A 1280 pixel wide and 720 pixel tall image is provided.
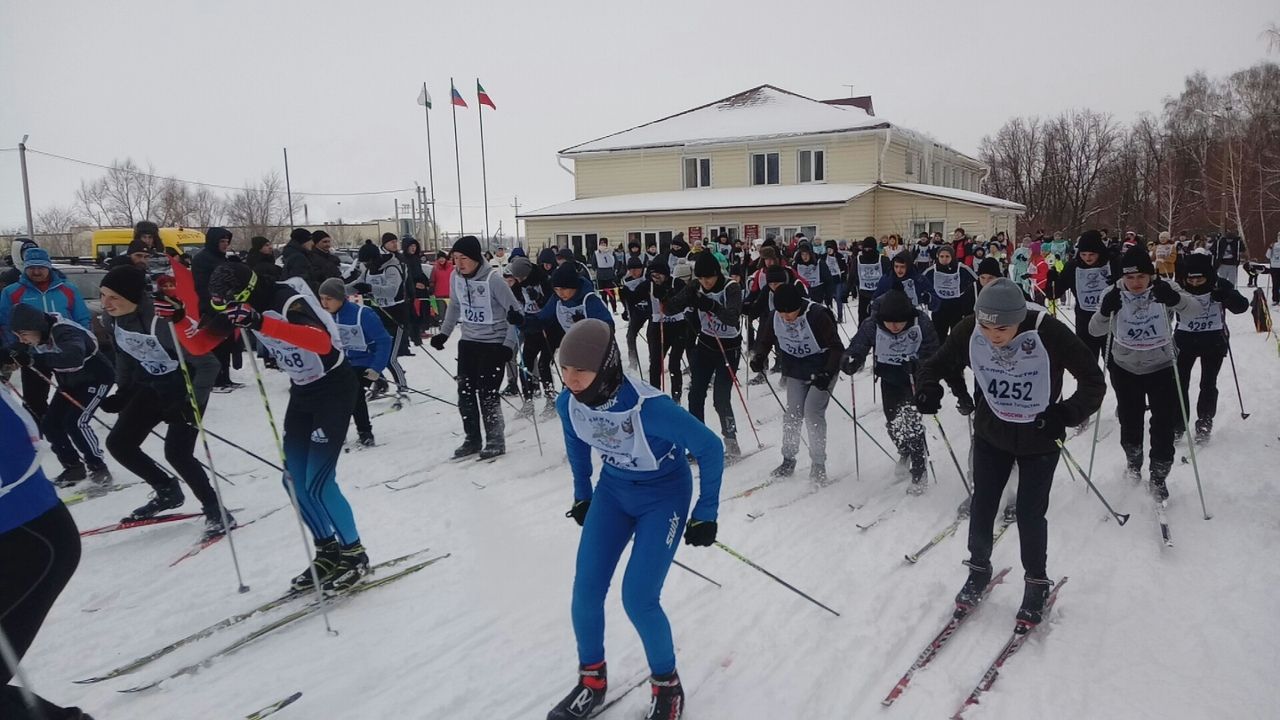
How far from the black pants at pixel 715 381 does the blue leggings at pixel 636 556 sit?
12.8ft

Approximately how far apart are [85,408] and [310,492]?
3731mm

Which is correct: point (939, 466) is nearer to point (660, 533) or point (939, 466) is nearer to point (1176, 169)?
point (660, 533)

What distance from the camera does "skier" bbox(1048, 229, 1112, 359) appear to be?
745 cm

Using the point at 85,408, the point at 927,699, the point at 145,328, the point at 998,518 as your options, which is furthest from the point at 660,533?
the point at 85,408

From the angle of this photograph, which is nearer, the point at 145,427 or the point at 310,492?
the point at 310,492

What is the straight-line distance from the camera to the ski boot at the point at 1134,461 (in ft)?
Result: 18.6

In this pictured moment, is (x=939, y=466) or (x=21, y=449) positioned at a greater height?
(x=21, y=449)

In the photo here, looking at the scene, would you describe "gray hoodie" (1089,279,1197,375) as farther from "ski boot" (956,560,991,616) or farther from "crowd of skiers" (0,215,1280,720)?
"ski boot" (956,560,991,616)

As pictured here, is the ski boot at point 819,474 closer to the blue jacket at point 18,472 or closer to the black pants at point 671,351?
the black pants at point 671,351

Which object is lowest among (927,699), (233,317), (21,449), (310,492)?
(927,699)

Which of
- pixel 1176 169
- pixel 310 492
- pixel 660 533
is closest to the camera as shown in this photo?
pixel 660 533

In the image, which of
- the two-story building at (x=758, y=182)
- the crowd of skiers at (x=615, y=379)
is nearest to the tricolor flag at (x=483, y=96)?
the two-story building at (x=758, y=182)

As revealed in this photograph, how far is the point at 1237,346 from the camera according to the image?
11.3m

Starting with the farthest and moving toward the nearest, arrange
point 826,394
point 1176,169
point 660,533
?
point 1176,169, point 826,394, point 660,533
